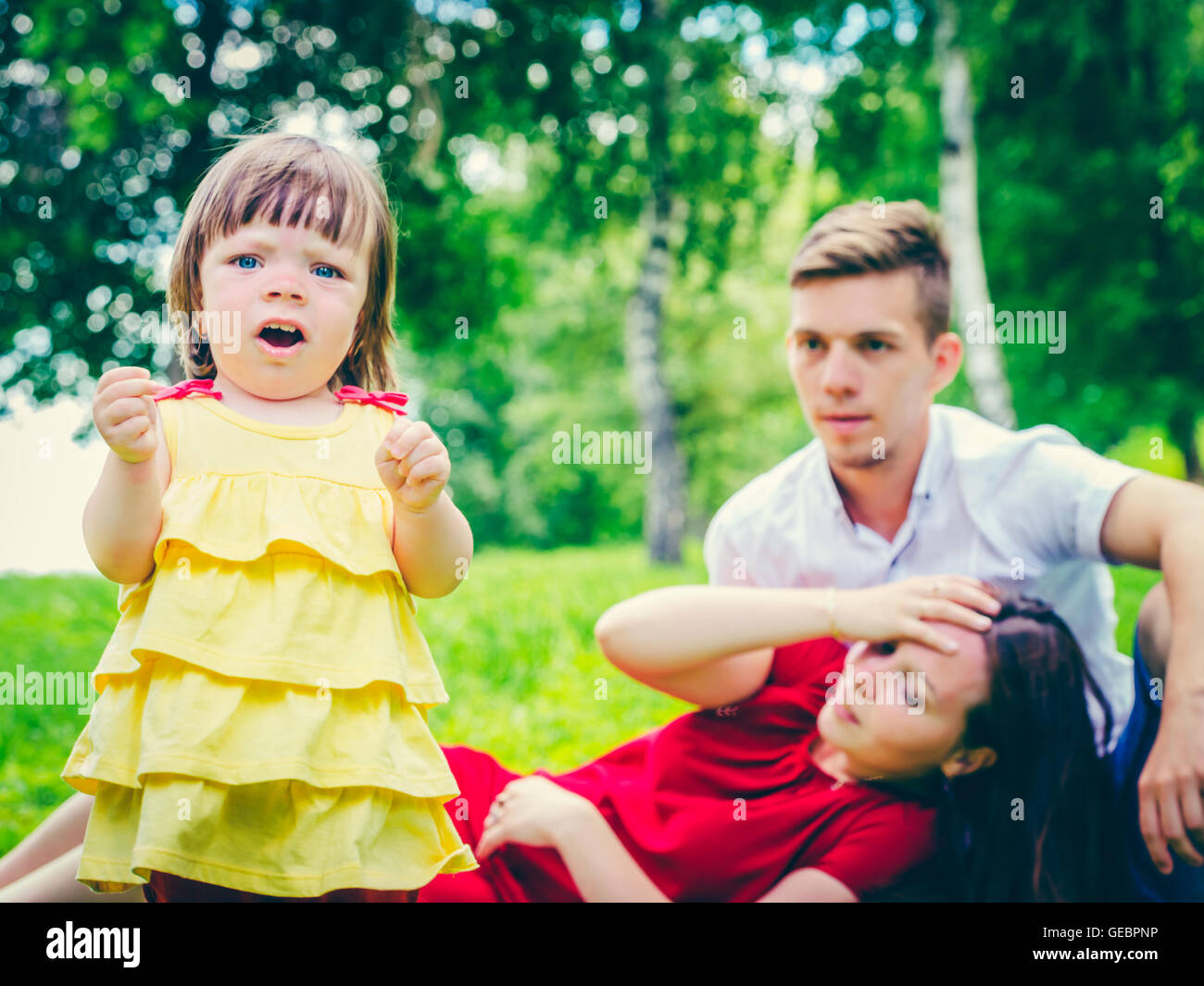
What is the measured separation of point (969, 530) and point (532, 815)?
3.24 feet

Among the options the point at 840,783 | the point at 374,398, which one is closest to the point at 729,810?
the point at 840,783

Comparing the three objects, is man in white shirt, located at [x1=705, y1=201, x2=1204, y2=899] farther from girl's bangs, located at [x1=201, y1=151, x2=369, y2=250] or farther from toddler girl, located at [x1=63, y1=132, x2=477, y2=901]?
girl's bangs, located at [x1=201, y1=151, x2=369, y2=250]

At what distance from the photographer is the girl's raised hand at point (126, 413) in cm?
130

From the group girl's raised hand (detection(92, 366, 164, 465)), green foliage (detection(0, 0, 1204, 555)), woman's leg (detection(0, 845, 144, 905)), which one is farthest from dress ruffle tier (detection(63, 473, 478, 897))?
green foliage (detection(0, 0, 1204, 555))

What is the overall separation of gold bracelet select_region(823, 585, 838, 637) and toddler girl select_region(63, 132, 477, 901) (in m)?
0.65

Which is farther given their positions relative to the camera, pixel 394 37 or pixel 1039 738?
pixel 394 37

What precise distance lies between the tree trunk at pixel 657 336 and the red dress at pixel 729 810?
1.69 meters

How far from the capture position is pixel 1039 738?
1.69 m

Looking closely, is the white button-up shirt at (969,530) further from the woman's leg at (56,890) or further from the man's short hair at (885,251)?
the woman's leg at (56,890)

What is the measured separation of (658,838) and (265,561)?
2.88 ft

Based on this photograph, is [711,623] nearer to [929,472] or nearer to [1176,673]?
[929,472]

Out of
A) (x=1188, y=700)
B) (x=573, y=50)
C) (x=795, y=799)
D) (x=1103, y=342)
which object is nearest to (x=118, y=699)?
(x=795, y=799)

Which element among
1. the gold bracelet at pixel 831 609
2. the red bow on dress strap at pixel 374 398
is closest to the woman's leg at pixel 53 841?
the red bow on dress strap at pixel 374 398

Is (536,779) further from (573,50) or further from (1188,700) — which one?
(573,50)
